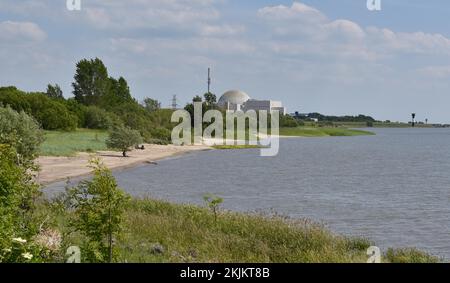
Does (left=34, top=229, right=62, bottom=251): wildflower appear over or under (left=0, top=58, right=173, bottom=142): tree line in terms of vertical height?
under

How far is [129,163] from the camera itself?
64.1 m

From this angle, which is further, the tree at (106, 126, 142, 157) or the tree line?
the tree line

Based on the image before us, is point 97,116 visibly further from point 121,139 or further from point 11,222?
point 11,222

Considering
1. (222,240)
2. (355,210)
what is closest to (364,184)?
(355,210)

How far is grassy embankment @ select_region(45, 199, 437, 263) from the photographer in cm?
1530

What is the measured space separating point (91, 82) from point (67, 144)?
36.4 metres

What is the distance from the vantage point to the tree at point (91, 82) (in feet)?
309

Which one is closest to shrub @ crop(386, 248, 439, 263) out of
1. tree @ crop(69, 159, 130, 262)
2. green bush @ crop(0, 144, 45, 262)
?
tree @ crop(69, 159, 130, 262)

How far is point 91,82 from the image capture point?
350 feet

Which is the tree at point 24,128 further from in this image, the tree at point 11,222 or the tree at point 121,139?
the tree at point 121,139

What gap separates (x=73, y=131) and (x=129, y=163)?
34.2 metres

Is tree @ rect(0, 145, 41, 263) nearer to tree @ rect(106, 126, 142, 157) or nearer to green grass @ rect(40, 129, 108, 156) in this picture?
green grass @ rect(40, 129, 108, 156)

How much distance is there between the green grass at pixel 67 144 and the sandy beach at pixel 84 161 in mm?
1658

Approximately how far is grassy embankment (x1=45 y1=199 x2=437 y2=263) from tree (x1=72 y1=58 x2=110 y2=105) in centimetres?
7264
